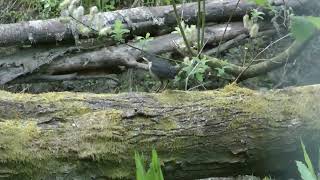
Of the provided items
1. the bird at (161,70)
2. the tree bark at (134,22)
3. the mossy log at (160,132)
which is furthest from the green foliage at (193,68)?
the tree bark at (134,22)

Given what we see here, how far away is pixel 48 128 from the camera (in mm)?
1921

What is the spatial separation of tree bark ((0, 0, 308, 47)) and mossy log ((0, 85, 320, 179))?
1.03 metres

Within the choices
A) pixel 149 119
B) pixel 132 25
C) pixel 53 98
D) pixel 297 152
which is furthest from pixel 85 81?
pixel 297 152

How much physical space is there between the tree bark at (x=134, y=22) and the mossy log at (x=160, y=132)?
1.03m

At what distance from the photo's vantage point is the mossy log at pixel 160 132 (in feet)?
6.14

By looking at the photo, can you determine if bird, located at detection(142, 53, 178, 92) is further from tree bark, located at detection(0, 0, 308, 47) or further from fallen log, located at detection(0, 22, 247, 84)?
tree bark, located at detection(0, 0, 308, 47)

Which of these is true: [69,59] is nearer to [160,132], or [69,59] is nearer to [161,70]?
[161,70]

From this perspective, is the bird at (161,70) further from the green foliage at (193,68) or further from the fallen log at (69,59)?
the fallen log at (69,59)

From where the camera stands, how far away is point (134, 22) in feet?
10.6

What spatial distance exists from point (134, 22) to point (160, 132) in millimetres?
1384

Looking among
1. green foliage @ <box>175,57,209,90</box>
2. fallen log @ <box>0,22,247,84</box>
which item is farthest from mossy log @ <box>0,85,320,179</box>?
fallen log @ <box>0,22,247,84</box>

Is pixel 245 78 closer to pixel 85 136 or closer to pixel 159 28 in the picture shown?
pixel 159 28

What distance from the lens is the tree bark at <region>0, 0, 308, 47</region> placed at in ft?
10.2

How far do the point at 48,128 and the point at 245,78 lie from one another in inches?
52.0
